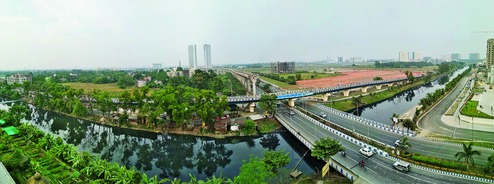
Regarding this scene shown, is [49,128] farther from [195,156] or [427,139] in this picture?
[427,139]

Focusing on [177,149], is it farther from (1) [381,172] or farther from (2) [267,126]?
(1) [381,172]

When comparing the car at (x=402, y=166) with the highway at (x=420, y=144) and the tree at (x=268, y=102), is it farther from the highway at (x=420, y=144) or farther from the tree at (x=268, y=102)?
the tree at (x=268, y=102)

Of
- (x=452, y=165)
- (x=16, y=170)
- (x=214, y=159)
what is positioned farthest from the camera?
(x=214, y=159)

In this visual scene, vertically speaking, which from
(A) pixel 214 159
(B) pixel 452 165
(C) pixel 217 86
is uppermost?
(C) pixel 217 86

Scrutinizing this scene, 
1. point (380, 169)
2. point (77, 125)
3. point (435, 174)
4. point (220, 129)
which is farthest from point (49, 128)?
point (435, 174)

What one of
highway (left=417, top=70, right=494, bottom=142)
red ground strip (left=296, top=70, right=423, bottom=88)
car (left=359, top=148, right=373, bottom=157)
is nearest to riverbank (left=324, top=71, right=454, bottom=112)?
highway (left=417, top=70, right=494, bottom=142)

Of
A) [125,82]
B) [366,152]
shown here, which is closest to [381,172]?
[366,152]

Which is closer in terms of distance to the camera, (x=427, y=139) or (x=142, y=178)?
(x=142, y=178)

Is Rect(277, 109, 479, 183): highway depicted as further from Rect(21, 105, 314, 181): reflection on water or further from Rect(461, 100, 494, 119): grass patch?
Rect(461, 100, 494, 119): grass patch
